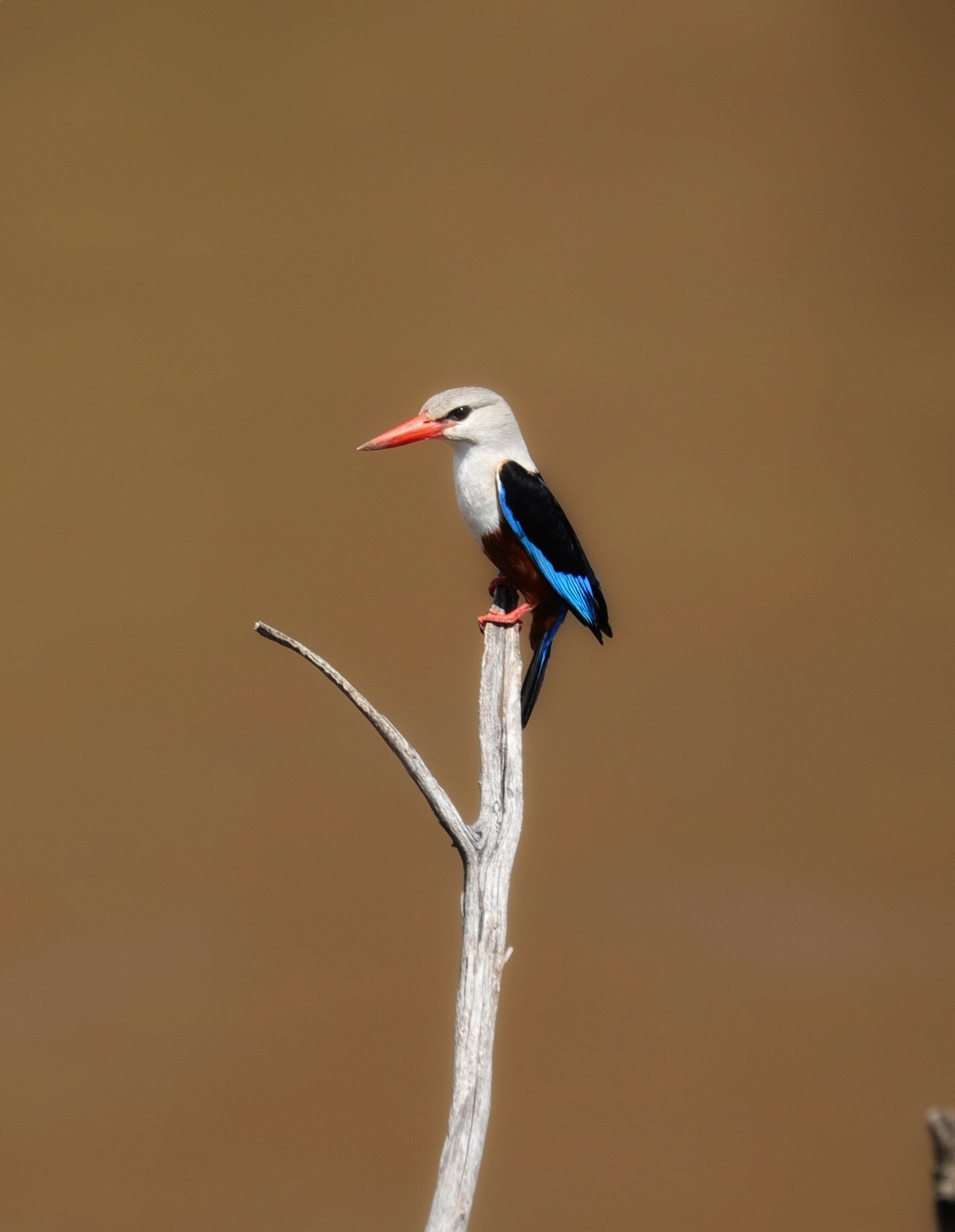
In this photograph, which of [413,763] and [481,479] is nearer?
[413,763]

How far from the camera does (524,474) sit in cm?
161

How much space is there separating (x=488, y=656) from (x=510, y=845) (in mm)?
284

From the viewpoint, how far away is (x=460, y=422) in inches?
63.0

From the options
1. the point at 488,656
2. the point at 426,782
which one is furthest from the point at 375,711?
the point at 488,656

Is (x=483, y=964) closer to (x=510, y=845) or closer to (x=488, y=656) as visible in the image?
(x=510, y=845)

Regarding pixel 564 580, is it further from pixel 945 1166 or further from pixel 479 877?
pixel 945 1166

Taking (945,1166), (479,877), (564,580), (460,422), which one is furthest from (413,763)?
(945,1166)

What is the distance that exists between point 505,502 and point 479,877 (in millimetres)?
531

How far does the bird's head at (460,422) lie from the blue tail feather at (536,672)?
0.29 metres

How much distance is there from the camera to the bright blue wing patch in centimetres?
158

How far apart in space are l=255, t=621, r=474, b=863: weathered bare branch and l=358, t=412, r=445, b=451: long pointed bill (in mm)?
323

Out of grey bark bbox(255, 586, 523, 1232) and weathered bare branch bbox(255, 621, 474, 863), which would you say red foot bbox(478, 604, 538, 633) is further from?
weathered bare branch bbox(255, 621, 474, 863)

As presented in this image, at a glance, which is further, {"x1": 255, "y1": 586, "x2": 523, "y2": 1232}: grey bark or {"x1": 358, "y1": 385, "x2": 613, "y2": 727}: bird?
{"x1": 358, "y1": 385, "x2": 613, "y2": 727}: bird

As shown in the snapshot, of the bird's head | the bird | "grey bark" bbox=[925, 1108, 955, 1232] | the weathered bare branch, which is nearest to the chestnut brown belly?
the bird
